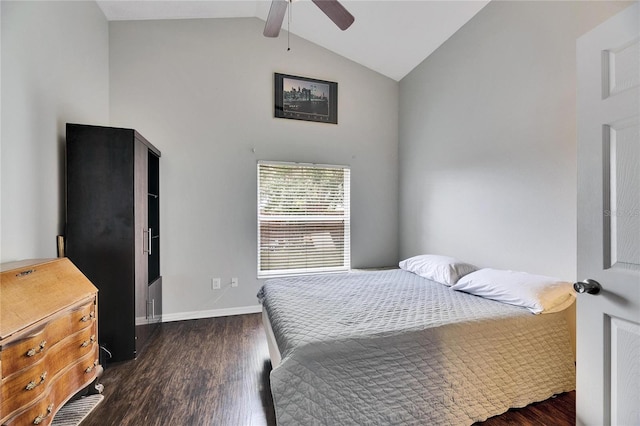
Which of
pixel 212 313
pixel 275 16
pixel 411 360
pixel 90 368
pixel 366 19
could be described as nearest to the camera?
pixel 411 360

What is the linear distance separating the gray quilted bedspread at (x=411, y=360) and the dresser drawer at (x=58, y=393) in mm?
1098

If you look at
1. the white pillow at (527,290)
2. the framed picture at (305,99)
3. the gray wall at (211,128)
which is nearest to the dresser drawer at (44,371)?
the gray wall at (211,128)

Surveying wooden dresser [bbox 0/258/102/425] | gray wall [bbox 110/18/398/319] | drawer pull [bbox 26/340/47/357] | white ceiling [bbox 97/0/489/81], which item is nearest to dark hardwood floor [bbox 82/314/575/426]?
wooden dresser [bbox 0/258/102/425]

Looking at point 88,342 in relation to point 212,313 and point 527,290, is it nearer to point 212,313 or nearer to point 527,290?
point 212,313

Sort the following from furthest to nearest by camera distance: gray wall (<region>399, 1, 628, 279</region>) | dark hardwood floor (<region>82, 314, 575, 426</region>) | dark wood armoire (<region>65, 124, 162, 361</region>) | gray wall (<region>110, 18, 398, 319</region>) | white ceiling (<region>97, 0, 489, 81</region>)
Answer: gray wall (<region>110, 18, 398, 319</region>) → white ceiling (<region>97, 0, 489, 81</region>) → dark wood armoire (<region>65, 124, 162, 361</region>) → gray wall (<region>399, 1, 628, 279</region>) → dark hardwood floor (<region>82, 314, 575, 426</region>)

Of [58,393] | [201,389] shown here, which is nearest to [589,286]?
[201,389]

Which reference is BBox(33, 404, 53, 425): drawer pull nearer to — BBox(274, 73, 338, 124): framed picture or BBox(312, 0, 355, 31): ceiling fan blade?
BBox(312, 0, 355, 31): ceiling fan blade

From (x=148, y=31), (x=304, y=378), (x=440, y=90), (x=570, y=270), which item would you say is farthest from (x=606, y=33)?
(x=148, y=31)

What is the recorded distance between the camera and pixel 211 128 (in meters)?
3.46

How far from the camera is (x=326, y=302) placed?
213cm

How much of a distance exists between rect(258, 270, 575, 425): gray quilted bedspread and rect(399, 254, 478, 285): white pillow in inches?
15.7

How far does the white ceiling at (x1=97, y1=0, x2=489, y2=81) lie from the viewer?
292cm

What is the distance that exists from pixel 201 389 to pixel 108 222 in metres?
1.51

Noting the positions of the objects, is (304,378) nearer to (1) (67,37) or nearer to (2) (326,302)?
(2) (326,302)
